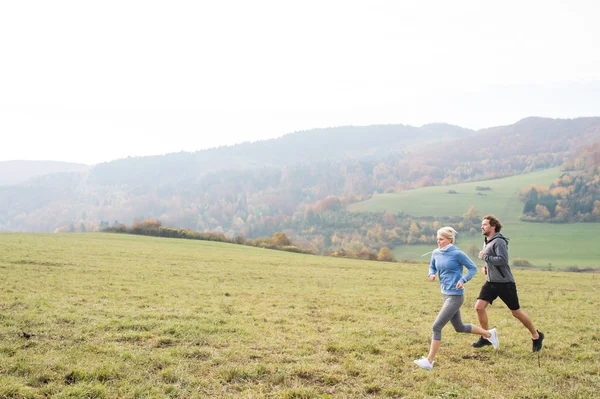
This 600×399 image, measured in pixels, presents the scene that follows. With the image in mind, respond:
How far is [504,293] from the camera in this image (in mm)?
9781

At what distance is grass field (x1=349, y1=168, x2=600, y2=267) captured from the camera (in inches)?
3647

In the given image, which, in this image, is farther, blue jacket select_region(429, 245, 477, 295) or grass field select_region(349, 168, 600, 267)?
grass field select_region(349, 168, 600, 267)

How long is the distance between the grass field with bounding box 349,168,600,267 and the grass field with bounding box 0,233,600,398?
81.9m

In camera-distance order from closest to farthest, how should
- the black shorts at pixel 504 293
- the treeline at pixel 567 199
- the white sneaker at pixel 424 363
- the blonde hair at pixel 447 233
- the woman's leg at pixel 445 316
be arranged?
the white sneaker at pixel 424 363
the woman's leg at pixel 445 316
the blonde hair at pixel 447 233
the black shorts at pixel 504 293
the treeline at pixel 567 199

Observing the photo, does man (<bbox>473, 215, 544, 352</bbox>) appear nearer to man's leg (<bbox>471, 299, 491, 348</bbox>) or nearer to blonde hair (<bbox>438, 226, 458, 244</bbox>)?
man's leg (<bbox>471, 299, 491, 348</bbox>)

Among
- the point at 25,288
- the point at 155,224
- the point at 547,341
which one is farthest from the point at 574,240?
the point at 25,288

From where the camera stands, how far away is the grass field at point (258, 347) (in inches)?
296

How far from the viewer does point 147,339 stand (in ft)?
33.4

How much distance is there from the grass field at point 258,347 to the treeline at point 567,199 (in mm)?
123174

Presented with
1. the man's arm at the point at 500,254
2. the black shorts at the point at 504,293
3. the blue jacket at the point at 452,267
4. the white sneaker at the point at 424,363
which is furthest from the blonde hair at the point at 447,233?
the white sneaker at the point at 424,363

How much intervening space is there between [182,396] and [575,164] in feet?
675

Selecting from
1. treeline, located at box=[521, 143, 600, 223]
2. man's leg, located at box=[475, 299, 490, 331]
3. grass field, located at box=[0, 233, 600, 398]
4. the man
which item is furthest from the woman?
treeline, located at box=[521, 143, 600, 223]

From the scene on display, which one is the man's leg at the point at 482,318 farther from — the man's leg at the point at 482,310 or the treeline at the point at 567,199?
the treeline at the point at 567,199

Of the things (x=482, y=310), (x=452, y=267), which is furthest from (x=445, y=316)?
(x=482, y=310)
